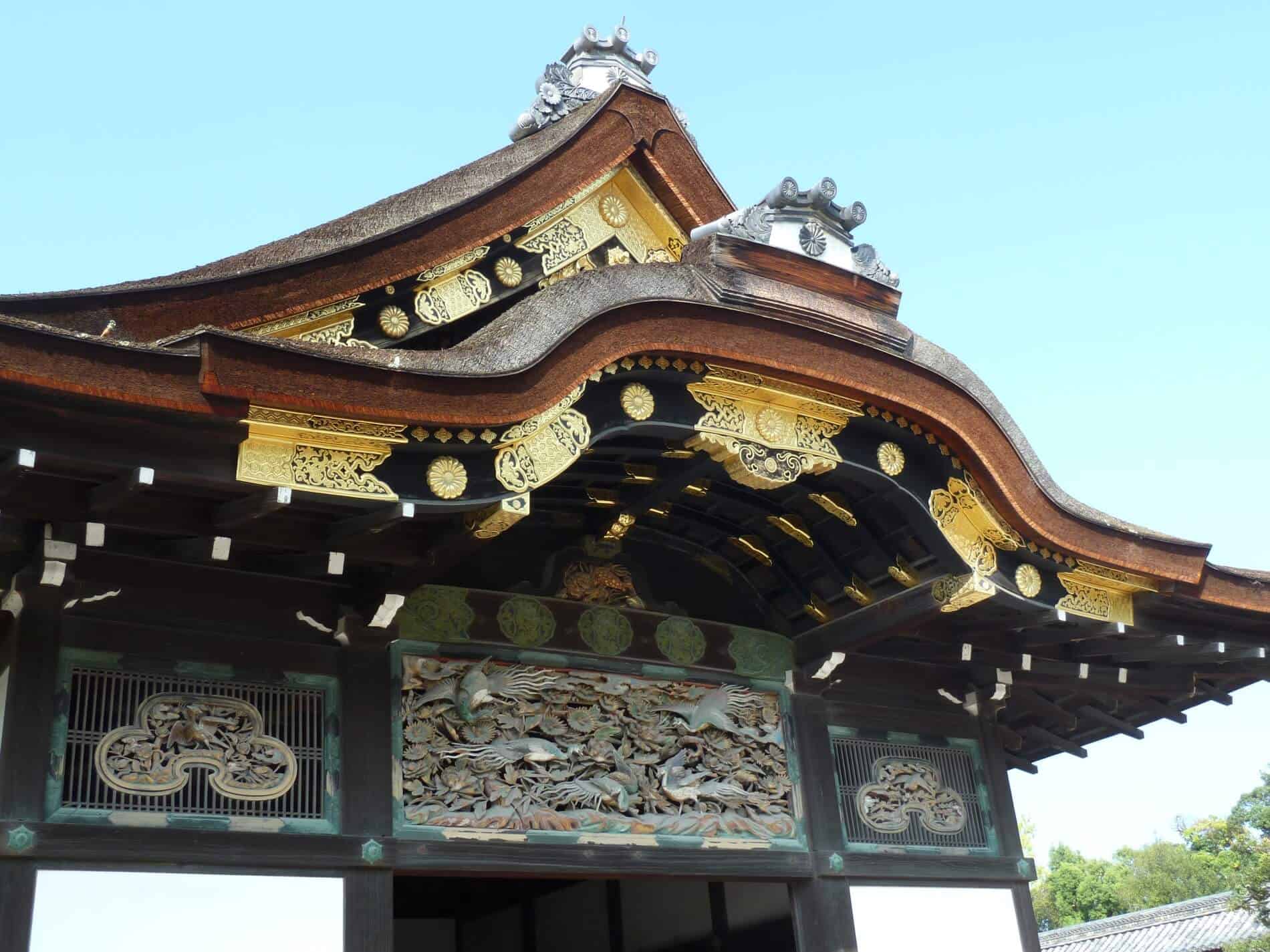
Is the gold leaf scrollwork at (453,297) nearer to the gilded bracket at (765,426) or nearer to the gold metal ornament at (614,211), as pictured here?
the gold metal ornament at (614,211)

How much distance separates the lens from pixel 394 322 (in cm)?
788

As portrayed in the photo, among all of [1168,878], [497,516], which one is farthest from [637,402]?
[1168,878]

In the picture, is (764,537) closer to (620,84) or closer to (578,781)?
(578,781)

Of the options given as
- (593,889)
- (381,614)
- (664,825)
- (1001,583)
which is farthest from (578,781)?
(593,889)

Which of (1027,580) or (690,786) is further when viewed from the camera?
(1027,580)

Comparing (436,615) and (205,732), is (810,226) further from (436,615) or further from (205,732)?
(205,732)

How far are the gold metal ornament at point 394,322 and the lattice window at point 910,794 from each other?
3.77m

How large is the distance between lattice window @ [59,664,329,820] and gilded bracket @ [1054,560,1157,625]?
4.51 meters

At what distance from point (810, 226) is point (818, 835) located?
3671mm

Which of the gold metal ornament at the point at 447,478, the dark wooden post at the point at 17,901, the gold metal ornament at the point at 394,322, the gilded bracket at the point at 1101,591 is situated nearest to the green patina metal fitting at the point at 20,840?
the dark wooden post at the point at 17,901

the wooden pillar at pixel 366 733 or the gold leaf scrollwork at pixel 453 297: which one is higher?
the gold leaf scrollwork at pixel 453 297

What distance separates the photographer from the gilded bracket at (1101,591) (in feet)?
27.1

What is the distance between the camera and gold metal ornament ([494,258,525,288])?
8383mm

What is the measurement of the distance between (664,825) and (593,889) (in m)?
3.52
